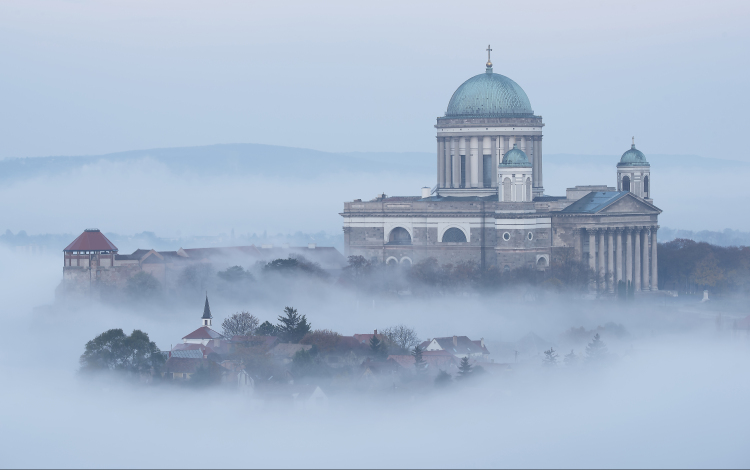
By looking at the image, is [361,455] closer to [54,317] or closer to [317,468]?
[317,468]

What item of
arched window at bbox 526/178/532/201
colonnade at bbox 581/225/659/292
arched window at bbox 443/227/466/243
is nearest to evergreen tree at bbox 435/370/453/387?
arched window at bbox 526/178/532/201

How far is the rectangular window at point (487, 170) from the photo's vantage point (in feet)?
624

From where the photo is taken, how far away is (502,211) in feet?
593

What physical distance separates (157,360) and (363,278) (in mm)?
35003

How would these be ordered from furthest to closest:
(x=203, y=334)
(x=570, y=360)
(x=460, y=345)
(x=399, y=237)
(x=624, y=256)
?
(x=399, y=237)
(x=624, y=256)
(x=203, y=334)
(x=460, y=345)
(x=570, y=360)

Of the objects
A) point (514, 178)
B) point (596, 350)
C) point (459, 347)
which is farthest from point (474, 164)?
point (596, 350)

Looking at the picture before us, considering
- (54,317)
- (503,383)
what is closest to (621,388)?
(503,383)

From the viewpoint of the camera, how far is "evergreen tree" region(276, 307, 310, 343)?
15938cm

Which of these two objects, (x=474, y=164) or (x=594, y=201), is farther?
(x=474, y=164)

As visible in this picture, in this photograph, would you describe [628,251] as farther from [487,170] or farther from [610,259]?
[487,170]

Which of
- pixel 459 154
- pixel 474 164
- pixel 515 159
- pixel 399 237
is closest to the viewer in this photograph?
pixel 515 159

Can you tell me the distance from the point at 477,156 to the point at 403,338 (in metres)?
32.3

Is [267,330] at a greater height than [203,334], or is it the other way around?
[267,330]

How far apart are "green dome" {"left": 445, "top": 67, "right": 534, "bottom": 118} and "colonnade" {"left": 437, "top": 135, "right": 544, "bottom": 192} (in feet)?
7.32
